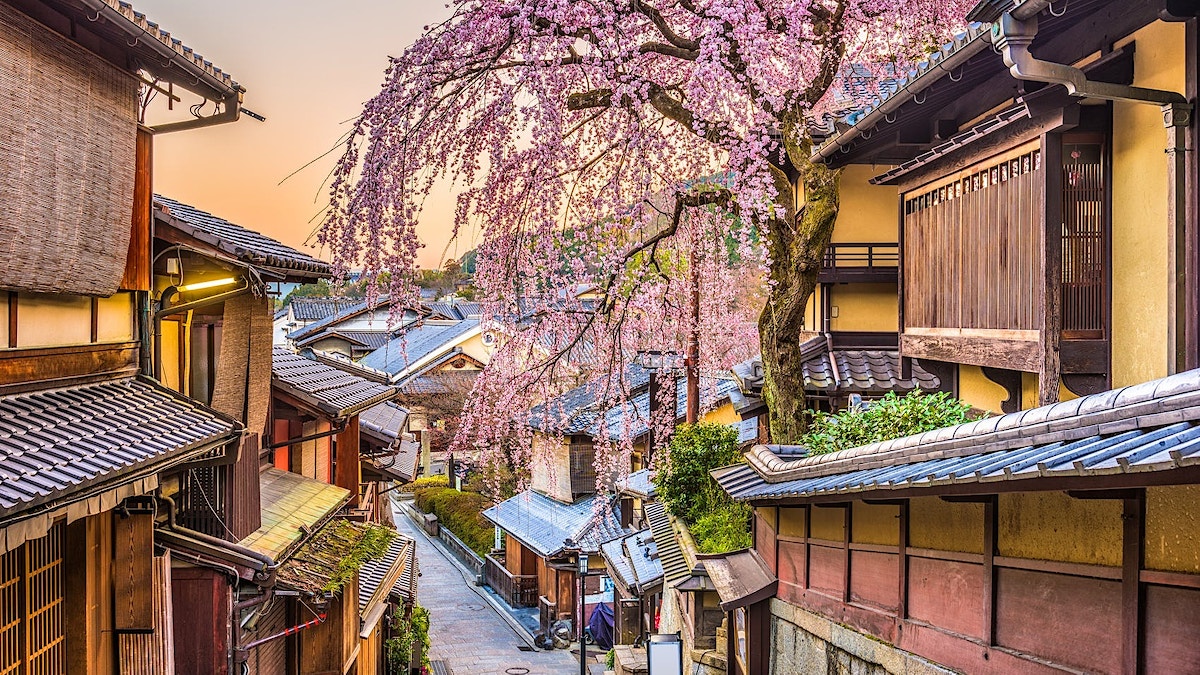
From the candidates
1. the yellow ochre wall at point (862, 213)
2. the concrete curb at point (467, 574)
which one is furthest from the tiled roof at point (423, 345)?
the yellow ochre wall at point (862, 213)

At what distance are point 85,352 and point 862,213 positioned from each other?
13410 millimetres

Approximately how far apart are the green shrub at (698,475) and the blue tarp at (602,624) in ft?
42.8

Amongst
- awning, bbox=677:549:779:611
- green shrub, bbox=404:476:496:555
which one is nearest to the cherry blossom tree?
awning, bbox=677:549:779:611

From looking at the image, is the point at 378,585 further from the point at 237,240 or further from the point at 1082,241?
the point at 1082,241

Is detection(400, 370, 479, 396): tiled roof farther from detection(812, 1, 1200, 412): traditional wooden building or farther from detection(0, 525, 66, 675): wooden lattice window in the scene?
detection(812, 1, 1200, 412): traditional wooden building

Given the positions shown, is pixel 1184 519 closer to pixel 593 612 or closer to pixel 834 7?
pixel 834 7

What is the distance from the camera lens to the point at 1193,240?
5.70 meters

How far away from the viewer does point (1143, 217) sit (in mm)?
6379

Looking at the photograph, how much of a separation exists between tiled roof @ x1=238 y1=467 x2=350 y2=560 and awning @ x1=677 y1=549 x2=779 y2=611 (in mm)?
5337

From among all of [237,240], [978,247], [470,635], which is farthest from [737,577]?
[470,635]

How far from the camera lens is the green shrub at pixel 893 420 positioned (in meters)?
8.84

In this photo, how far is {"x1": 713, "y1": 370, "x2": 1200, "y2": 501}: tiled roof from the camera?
11.7ft

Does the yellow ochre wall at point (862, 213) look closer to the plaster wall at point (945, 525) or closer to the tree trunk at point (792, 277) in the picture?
the tree trunk at point (792, 277)

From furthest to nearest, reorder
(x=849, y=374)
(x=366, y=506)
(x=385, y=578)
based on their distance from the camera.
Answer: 1. (x=366, y=506)
2. (x=385, y=578)
3. (x=849, y=374)
